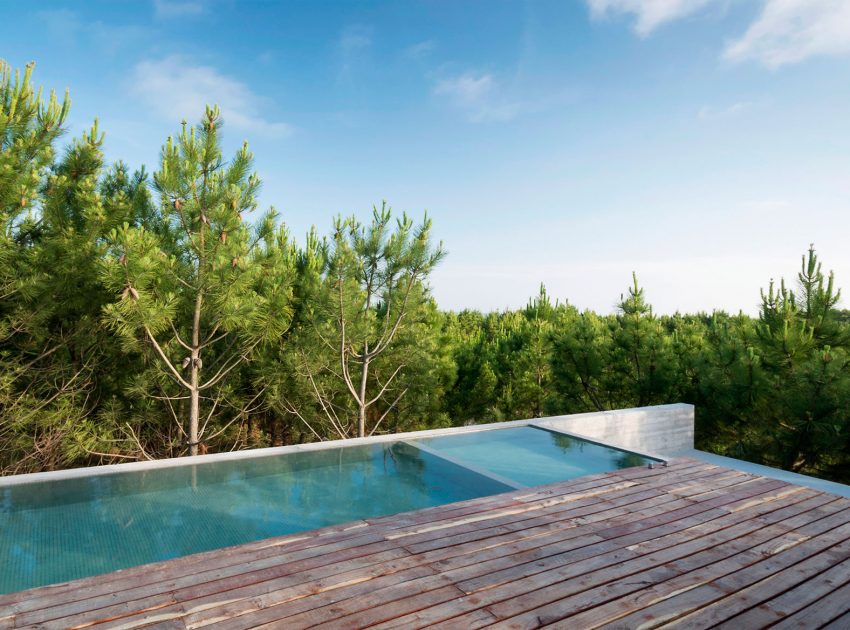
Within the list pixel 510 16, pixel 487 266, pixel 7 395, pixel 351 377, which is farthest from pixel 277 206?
pixel 487 266

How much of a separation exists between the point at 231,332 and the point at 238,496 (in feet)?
11.5

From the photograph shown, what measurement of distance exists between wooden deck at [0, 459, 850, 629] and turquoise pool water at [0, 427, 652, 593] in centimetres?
28

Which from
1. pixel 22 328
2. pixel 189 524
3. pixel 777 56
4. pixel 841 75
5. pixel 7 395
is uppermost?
pixel 777 56

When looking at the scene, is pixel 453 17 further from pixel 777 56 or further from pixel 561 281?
pixel 561 281

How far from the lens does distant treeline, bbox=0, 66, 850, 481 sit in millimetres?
4703

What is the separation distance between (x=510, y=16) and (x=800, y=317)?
209 inches

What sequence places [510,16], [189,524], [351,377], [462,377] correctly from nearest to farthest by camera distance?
[189,524], [351,377], [510,16], [462,377]

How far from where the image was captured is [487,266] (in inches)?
411

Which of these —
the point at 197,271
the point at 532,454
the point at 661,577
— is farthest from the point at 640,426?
the point at 197,271

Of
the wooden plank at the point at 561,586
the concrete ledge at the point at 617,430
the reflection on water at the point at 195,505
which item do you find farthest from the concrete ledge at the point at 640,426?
the wooden plank at the point at 561,586

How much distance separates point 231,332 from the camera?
5.68 meters

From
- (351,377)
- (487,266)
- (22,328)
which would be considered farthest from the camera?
(487,266)

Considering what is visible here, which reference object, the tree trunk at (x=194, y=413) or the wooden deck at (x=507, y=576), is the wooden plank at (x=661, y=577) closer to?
the wooden deck at (x=507, y=576)

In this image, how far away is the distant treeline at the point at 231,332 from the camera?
185 inches
